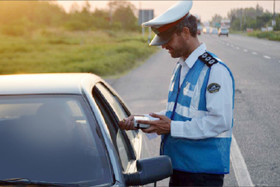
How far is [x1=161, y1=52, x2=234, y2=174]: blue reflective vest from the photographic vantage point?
2.26 metres

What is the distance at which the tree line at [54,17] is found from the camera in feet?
233

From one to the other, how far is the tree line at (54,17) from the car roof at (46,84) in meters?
63.8

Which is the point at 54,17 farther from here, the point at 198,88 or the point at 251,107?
the point at 198,88

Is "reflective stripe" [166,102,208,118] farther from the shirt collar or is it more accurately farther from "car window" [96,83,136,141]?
"car window" [96,83,136,141]

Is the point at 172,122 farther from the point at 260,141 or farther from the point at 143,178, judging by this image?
the point at 260,141

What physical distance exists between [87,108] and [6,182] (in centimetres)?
59

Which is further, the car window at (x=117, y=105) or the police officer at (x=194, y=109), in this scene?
the car window at (x=117, y=105)

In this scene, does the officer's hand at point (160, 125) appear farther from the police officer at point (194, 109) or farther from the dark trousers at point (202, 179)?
the dark trousers at point (202, 179)

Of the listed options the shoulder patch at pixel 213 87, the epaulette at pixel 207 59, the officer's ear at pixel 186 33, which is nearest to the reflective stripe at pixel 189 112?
the shoulder patch at pixel 213 87

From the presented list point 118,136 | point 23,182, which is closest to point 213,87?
point 118,136

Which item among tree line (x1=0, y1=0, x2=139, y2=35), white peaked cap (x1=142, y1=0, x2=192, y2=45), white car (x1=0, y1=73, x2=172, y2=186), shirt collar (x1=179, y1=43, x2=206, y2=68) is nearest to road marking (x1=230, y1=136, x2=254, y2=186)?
white car (x1=0, y1=73, x2=172, y2=186)

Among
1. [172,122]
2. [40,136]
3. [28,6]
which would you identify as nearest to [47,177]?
[40,136]

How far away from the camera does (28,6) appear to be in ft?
304

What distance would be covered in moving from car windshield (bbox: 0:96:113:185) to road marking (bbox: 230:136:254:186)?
2.50 meters
